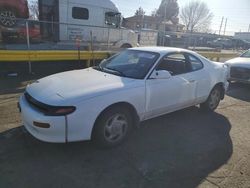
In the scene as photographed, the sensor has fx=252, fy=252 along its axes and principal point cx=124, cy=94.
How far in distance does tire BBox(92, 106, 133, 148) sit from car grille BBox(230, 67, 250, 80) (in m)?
5.77

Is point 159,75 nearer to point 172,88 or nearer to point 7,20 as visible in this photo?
point 172,88

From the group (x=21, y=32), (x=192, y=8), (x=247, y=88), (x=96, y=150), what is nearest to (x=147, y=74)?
(x=96, y=150)

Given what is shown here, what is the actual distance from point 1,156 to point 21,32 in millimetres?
9606

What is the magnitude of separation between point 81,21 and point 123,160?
426 inches

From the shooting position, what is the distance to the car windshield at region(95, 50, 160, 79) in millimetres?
4297

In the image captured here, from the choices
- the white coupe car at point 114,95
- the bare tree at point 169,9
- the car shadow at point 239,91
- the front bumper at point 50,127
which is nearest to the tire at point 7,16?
the white coupe car at point 114,95

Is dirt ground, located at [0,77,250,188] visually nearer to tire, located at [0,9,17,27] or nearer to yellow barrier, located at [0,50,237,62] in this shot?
yellow barrier, located at [0,50,237,62]

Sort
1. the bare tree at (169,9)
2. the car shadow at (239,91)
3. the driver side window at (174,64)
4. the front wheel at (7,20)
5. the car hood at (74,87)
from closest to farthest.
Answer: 1. the car hood at (74,87)
2. the driver side window at (174,64)
3. the car shadow at (239,91)
4. the front wheel at (7,20)
5. the bare tree at (169,9)

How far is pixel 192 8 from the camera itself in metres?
73.3

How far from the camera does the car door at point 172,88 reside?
425 cm

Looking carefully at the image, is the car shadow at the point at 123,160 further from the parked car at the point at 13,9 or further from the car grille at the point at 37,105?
the parked car at the point at 13,9

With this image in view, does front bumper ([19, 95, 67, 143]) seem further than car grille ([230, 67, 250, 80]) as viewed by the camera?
No

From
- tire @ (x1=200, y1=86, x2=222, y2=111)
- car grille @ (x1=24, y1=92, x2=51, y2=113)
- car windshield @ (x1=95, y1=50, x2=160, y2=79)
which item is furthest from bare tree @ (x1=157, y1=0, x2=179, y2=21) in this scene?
car grille @ (x1=24, y1=92, x2=51, y2=113)

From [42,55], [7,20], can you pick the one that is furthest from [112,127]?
[7,20]
